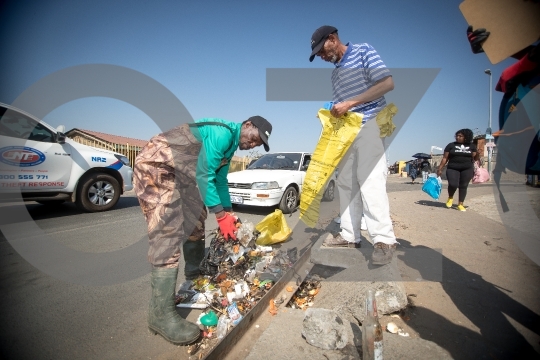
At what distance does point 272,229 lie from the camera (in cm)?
345

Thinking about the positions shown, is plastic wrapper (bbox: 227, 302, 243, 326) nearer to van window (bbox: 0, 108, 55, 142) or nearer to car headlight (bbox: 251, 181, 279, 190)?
car headlight (bbox: 251, 181, 279, 190)

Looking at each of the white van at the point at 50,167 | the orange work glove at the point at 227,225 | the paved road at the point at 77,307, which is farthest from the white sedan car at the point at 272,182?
the orange work glove at the point at 227,225

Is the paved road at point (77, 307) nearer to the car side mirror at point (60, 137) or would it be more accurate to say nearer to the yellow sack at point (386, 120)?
the car side mirror at point (60, 137)

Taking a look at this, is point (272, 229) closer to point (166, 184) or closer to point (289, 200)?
point (166, 184)

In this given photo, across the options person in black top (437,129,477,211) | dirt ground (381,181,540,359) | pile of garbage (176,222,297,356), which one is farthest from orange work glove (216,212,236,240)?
person in black top (437,129,477,211)

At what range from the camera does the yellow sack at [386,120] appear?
2461mm

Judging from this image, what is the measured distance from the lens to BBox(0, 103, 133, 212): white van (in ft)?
14.6

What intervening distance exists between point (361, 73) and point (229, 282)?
7.65 ft

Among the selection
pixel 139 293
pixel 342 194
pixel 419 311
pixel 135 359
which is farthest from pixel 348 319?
pixel 139 293

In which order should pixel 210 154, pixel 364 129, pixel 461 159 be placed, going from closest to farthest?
1. pixel 210 154
2. pixel 364 129
3. pixel 461 159

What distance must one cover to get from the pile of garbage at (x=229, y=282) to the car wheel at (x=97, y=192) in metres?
4.27

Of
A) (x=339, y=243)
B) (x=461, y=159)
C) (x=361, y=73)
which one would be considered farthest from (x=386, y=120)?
(x=461, y=159)

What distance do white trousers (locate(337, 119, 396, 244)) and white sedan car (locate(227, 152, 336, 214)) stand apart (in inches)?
119

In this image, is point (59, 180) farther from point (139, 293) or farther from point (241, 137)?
point (241, 137)
